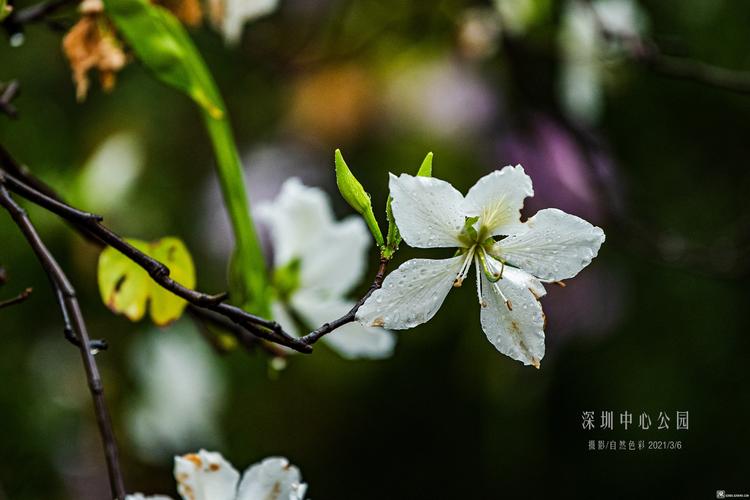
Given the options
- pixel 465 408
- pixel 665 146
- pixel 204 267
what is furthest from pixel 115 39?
pixel 665 146

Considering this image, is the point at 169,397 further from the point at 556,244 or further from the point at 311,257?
the point at 556,244

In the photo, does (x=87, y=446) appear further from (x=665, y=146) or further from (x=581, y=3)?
(x=665, y=146)

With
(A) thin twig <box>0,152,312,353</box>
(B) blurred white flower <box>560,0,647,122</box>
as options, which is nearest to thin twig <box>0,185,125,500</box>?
(A) thin twig <box>0,152,312,353</box>

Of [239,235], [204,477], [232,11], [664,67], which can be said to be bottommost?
[204,477]

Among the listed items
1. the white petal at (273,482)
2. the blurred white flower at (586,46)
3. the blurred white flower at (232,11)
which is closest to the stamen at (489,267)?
the white petal at (273,482)

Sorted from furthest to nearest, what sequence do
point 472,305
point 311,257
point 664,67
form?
point 472,305 < point 664,67 < point 311,257

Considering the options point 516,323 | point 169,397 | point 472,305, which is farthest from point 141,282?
point 472,305
